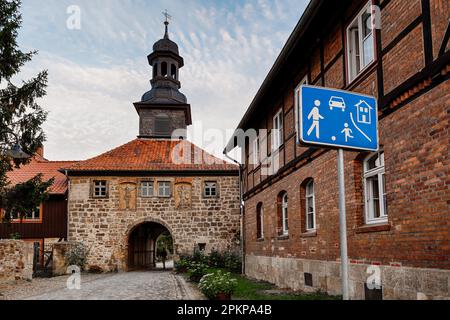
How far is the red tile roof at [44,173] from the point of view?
25953mm

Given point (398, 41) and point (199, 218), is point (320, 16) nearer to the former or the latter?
point (398, 41)

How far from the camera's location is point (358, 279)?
27.3 ft

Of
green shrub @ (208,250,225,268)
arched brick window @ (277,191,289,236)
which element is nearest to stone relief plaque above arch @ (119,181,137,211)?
green shrub @ (208,250,225,268)

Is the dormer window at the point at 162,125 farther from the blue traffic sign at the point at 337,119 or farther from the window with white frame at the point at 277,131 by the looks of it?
the blue traffic sign at the point at 337,119

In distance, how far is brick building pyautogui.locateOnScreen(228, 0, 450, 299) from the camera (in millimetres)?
6043

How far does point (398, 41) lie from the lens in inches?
278

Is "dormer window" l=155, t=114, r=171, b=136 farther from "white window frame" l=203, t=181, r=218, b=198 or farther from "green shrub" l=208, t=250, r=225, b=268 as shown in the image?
"green shrub" l=208, t=250, r=225, b=268

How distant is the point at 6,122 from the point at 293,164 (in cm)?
906

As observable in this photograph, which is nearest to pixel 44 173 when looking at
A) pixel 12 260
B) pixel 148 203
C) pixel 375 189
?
pixel 148 203

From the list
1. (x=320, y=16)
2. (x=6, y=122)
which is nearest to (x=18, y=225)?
(x=6, y=122)

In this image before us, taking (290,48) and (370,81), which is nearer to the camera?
(370,81)

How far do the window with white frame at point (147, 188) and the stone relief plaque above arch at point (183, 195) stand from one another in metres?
1.28

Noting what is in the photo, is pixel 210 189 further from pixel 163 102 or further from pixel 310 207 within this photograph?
pixel 310 207

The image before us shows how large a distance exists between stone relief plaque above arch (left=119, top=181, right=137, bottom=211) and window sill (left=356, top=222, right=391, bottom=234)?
18037 mm
